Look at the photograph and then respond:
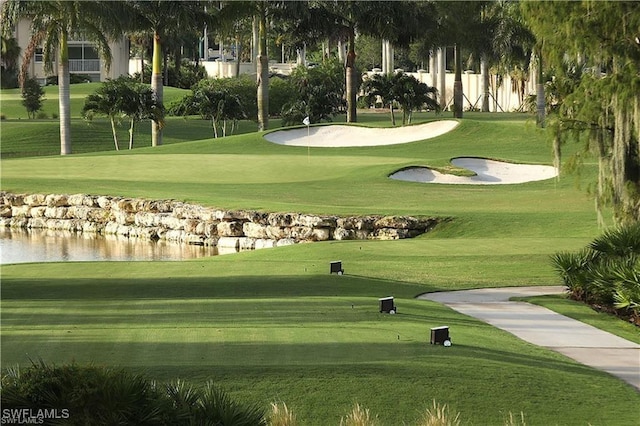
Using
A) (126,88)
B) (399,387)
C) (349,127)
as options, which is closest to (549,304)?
(399,387)

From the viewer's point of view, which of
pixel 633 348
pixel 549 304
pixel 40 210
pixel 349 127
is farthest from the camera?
pixel 349 127

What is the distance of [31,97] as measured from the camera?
2808 inches

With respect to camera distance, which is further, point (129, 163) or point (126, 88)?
point (126, 88)

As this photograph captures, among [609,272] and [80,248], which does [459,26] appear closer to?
[80,248]

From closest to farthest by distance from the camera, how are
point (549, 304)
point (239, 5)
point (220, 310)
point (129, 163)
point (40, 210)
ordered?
point (220, 310)
point (549, 304)
point (40, 210)
point (129, 163)
point (239, 5)

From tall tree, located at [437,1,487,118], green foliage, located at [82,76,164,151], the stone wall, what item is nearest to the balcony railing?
green foliage, located at [82,76,164,151]

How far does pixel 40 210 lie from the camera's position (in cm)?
3759

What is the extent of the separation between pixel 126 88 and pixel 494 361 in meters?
47.8

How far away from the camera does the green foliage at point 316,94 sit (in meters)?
67.8

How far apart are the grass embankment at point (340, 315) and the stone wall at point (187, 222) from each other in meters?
0.73

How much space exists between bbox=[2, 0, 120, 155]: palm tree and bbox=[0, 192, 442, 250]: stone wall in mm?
17550

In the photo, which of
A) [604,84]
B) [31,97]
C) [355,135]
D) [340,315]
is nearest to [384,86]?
[355,135]

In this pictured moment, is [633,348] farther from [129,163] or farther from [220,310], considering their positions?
[129,163]

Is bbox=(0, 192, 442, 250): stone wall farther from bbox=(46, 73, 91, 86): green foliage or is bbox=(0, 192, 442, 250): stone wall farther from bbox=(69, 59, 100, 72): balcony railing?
bbox=(69, 59, 100, 72): balcony railing
